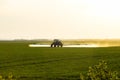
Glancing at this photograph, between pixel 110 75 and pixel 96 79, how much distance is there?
0.73m

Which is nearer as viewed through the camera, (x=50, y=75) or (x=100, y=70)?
(x=100, y=70)

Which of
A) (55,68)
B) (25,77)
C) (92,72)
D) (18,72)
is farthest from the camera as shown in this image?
(55,68)

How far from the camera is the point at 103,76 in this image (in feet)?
45.4

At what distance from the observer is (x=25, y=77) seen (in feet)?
104

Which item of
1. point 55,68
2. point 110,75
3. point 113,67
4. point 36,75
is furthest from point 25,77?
point 110,75

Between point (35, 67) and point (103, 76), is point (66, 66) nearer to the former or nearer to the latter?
point (35, 67)

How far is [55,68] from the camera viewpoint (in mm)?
38594

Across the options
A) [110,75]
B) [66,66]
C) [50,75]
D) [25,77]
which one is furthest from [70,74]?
[110,75]

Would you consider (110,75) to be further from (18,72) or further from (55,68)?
(55,68)

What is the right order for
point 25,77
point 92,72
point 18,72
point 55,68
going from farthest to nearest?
point 55,68
point 18,72
point 25,77
point 92,72

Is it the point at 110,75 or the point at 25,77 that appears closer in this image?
the point at 110,75

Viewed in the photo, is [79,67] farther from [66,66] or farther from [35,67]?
[35,67]

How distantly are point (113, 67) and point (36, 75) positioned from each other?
1043 centimetres

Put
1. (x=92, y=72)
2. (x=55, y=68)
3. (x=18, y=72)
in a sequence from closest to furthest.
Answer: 1. (x=92, y=72)
2. (x=18, y=72)
3. (x=55, y=68)
